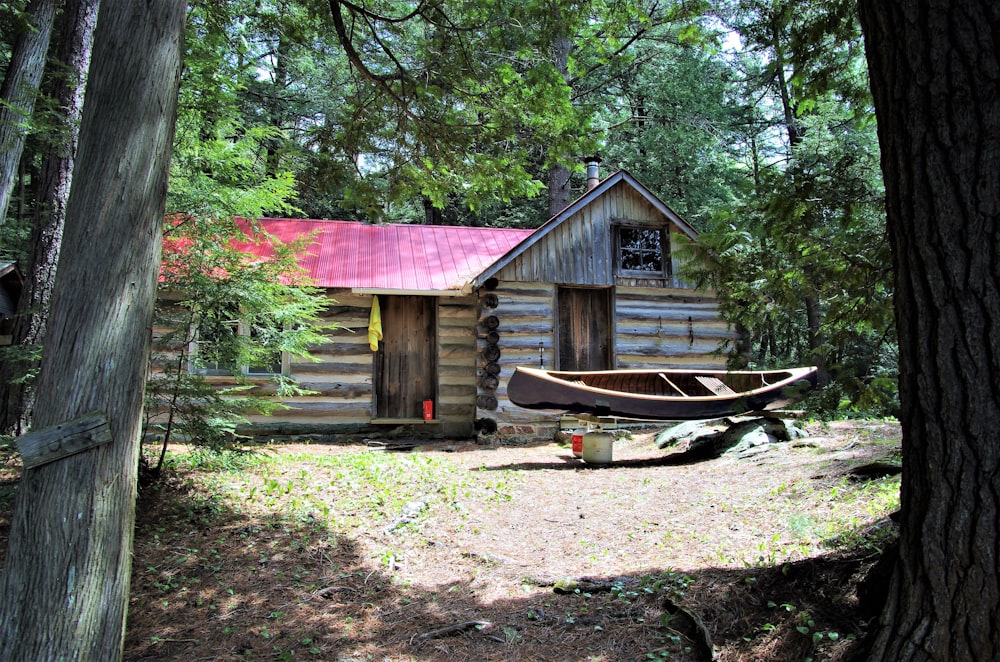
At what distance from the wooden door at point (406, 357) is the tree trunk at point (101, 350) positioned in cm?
958

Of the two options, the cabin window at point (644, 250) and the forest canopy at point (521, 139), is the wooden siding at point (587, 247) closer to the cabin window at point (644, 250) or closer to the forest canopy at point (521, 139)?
the cabin window at point (644, 250)

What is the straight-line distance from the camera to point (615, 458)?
10.2 m

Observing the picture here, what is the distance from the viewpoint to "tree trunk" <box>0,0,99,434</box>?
22.1 ft

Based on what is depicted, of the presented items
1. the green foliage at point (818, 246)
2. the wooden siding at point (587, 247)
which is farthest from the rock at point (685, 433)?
the green foliage at point (818, 246)

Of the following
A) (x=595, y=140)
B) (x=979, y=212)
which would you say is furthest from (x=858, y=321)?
(x=595, y=140)

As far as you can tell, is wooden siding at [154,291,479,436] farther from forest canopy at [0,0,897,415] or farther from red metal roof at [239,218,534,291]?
forest canopy at [0,0,897,415]

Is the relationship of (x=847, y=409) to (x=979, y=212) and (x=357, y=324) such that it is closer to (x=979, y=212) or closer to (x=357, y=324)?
(x=979, y=212)

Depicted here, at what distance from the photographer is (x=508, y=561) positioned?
4953 millimetres

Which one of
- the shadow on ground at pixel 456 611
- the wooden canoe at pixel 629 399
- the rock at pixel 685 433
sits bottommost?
the shadow on ground at pixel 456 611

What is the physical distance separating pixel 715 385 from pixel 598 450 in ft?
8.57

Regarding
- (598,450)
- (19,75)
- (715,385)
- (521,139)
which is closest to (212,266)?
(521,139)

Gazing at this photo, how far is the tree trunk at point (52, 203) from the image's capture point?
674cm

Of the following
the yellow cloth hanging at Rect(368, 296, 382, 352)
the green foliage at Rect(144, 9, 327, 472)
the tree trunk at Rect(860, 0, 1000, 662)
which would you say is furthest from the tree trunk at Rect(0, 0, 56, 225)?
the tree trunk at Rect(860, 0, 1000, 662)

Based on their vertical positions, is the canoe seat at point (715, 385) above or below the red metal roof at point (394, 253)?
below
